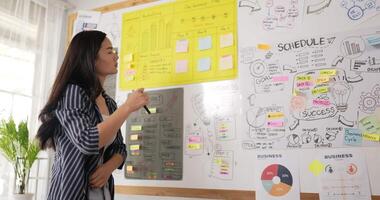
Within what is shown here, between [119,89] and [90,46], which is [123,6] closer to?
[119,89]

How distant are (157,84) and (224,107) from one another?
1.47 ft

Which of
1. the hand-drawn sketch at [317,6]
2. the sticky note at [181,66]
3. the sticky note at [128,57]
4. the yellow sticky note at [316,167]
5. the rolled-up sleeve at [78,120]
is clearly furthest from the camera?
Result: the sticky note at [128,57]

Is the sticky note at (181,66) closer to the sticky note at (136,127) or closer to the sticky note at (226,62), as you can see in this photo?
the sticky note at (226,62)

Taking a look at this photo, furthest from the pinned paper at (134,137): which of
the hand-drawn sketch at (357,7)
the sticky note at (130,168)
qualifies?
the hand-drawn sketch at (357,7)

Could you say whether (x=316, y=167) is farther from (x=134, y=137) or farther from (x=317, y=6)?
(x=134, y=137)

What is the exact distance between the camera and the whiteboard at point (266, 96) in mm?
1473

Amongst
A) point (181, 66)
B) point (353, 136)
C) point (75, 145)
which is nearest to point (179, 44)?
point (181, 66)

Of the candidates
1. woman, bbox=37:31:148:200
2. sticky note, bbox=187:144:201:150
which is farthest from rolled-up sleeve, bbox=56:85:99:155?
sticky note, bbox=187:144:201:150

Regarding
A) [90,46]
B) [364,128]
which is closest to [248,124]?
[364,128]

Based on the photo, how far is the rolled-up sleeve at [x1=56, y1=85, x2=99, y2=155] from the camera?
1230mm

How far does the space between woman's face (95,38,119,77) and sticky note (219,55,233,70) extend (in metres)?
0.56

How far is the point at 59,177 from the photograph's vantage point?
130 cm

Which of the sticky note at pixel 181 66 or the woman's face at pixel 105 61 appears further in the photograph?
the sticky note at pixel 181 66

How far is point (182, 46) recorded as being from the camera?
1.90 metres
